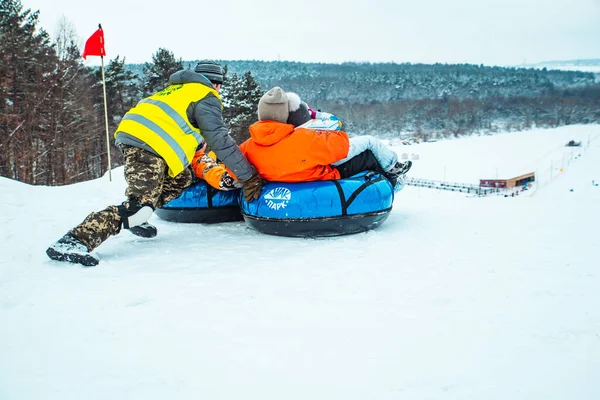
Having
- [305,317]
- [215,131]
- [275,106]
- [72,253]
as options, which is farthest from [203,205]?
[305,317]

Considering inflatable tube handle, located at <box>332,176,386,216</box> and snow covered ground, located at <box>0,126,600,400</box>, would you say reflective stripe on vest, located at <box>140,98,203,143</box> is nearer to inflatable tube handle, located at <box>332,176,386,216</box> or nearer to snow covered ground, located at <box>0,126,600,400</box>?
snow covered ground, located at <box>0,126,600,400</box>

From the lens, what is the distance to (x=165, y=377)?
1.44 metres

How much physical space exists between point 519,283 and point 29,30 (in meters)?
22.9

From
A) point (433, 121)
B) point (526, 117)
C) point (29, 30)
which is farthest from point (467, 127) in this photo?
point (29, 30)

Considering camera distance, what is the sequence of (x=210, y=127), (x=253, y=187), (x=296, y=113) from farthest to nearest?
(x=296, y=113)
(x=253, y=187)
(x=210, y=127)

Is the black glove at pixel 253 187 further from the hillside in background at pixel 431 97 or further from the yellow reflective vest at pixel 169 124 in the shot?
the hillside in background at pixel 431 97

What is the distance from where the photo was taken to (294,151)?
11.0 feet

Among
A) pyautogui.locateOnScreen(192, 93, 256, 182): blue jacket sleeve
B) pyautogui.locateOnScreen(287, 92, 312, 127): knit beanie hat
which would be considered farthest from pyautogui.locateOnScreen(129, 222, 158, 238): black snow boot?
pyautogui.locateOnScreen(287, 92, 312, 127): knit beanie hat

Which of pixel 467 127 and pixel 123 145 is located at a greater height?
pixel 467 127

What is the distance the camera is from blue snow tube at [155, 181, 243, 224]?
3936 mm

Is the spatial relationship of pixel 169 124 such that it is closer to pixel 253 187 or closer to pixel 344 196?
pixel 253 187

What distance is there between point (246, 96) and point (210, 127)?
1862 centimetres

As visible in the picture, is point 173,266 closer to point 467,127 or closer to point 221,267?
point 221,267

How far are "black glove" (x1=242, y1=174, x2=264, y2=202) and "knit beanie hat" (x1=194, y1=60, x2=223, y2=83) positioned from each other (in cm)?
83
